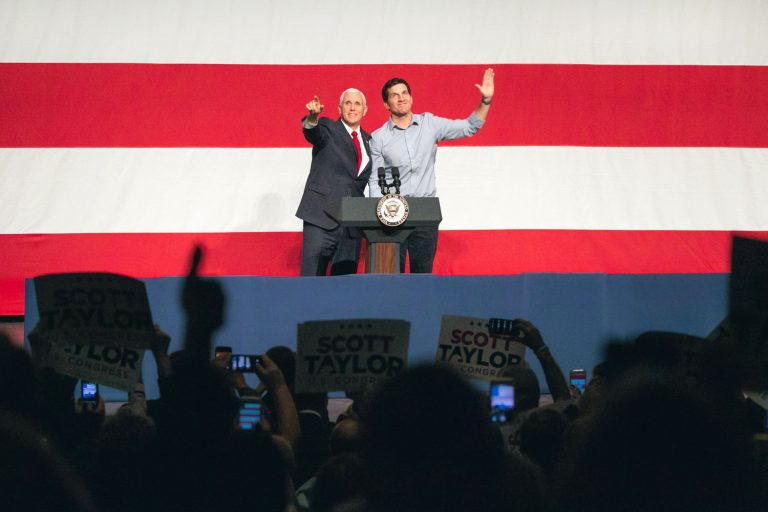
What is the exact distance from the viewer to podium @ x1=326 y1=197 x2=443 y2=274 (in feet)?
11.3

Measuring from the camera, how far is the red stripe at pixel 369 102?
15.9 feet

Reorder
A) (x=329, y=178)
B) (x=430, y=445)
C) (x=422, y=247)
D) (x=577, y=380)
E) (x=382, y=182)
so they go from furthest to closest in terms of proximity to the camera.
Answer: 1. (x=329, y=178)
2. (x=422, y=247)
3. (x=382, y=182)
4. (x=577, y=380)
5. (x=430, y=445)

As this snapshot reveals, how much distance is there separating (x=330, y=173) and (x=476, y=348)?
186 centimetres

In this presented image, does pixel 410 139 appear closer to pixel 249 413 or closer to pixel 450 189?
pixel 450 189

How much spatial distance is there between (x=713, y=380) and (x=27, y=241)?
388 centimetres

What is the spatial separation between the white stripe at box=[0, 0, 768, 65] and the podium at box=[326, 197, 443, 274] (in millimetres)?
1698

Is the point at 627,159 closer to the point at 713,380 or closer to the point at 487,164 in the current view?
the point at 487,164

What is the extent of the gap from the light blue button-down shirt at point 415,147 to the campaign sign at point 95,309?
187cm

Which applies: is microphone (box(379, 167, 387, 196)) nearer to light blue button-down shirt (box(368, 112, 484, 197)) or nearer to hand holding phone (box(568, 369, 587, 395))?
light blue button-down shirt (box(368, 112, 484, 197))

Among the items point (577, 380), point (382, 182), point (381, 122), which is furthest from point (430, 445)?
point (381, 122)

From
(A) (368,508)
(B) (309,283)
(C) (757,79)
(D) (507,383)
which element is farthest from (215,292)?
(C) (757,79)

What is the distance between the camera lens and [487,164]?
16.2ft

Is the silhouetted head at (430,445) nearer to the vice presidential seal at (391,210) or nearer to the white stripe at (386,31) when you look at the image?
the vice presidential seal at (391,210)

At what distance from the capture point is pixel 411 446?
3.16 ft
